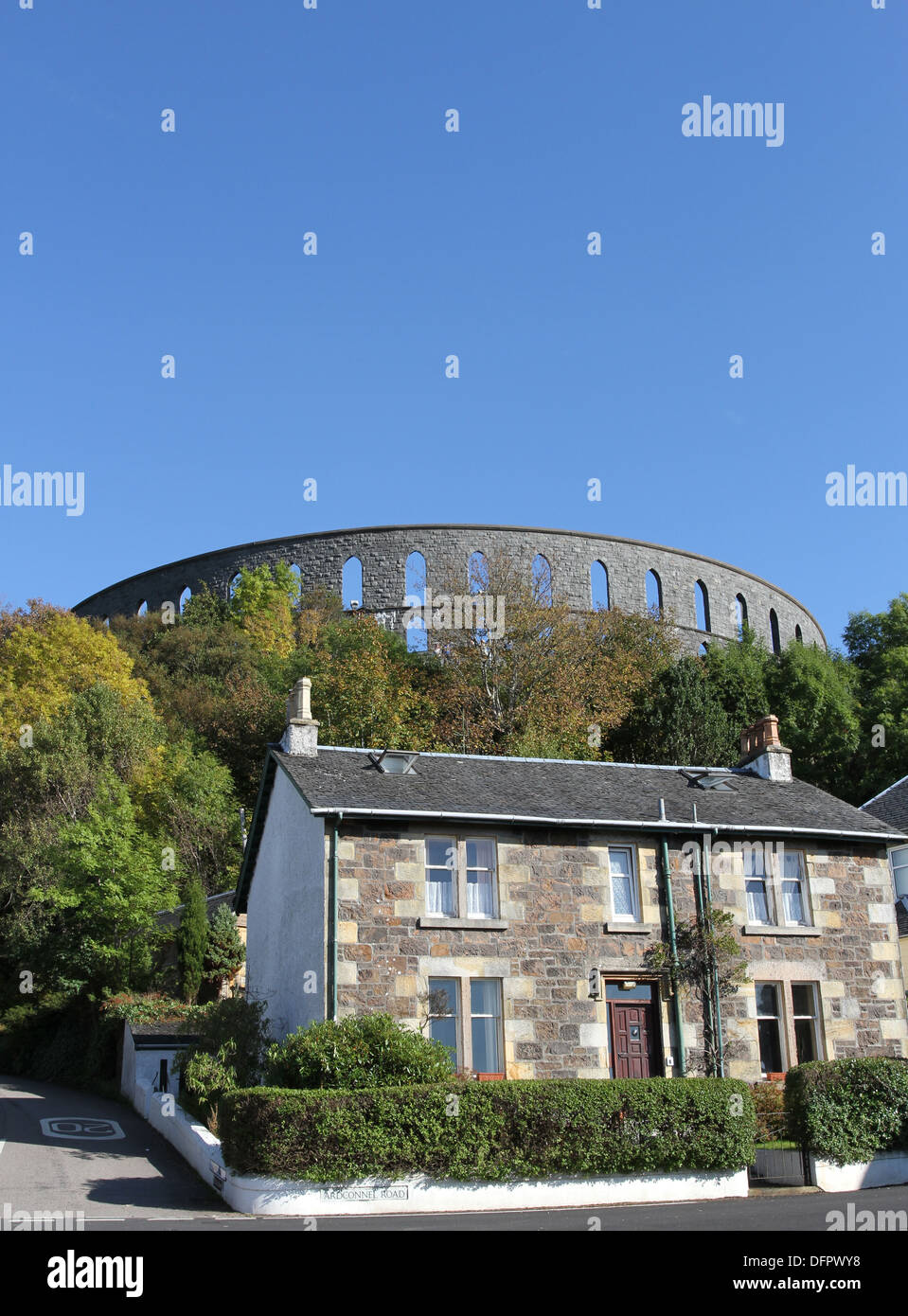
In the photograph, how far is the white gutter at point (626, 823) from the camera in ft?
68.3

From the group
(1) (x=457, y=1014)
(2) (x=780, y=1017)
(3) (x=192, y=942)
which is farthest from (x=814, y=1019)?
(3) (x=192, y=942)

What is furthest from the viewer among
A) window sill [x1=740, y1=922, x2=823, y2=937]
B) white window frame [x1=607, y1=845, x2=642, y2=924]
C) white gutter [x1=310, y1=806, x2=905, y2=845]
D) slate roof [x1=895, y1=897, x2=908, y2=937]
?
slate roof [x1=895, y1=897, x2=908, y2=937]

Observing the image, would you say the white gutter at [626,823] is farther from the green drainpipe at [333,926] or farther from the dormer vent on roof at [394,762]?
the dormer vent on roof at [394,762]

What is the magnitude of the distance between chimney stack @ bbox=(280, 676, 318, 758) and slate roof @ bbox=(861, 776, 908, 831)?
1349 cm

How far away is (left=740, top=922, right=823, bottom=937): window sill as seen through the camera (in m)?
22.4

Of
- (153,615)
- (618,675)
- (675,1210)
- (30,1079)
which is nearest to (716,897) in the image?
(675,1210)

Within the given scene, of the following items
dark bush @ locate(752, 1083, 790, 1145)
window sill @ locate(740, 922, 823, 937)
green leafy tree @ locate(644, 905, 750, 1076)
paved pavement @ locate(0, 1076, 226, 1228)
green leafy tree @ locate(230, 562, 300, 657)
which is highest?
green leafy tree @ locate(230, 562, 300, 657)

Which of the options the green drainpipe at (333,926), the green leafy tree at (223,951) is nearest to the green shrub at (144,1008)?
the green leafy tree at (223,951)

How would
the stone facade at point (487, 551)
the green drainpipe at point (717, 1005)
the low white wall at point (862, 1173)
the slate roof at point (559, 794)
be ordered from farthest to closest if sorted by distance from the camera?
the stone facade at point (487, 551), the slate roof at point (559, 794), the green drainpipe at point (717, 1005), the low white wall at point (862, 1173)
